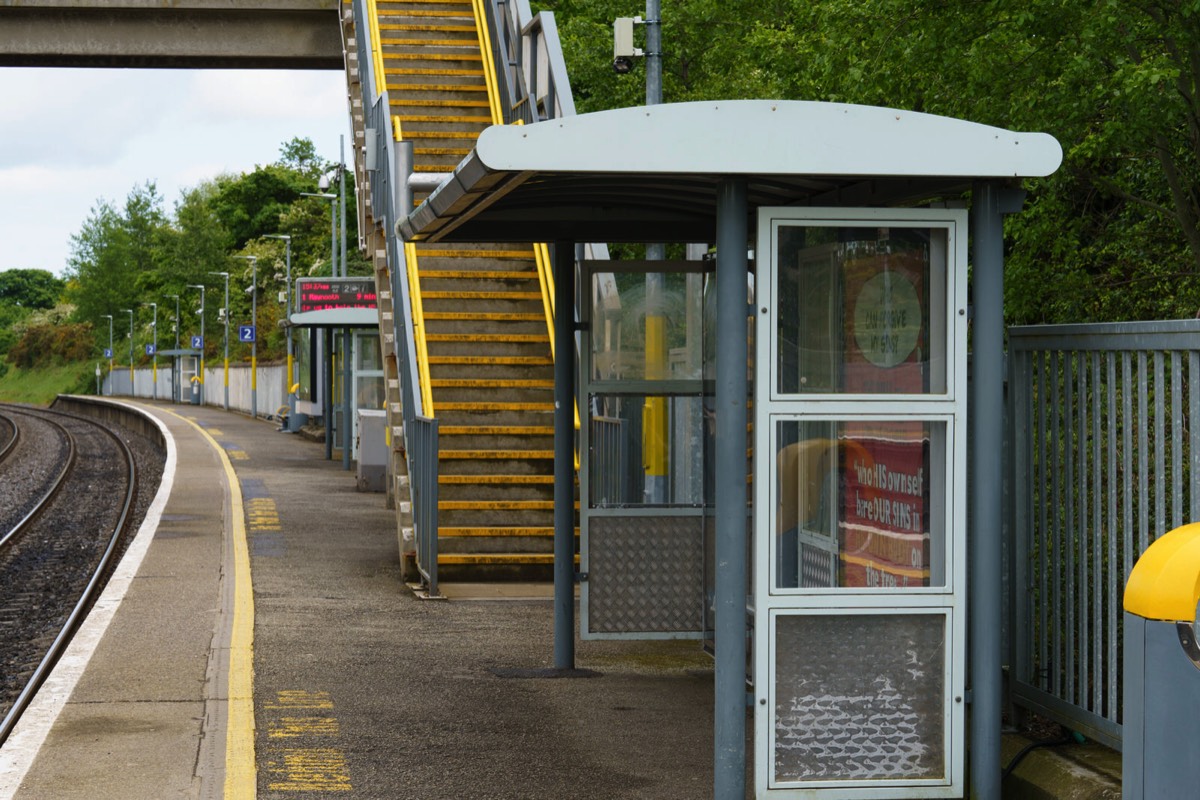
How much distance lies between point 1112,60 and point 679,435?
3.29 m

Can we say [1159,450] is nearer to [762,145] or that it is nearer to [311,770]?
[762,145]

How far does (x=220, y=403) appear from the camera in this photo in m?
70.9

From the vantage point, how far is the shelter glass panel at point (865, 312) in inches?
227

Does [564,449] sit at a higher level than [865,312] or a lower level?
Result: lower

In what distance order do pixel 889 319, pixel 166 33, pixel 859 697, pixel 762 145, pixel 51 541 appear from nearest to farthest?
pixel 762 145
pixel 859 697
pixel 889 319
pixel 51 541
pixel 166 33

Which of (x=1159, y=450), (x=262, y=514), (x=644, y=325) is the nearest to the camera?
(x=1159, y=450)

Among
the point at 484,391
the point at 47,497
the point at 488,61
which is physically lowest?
the point at 47,497

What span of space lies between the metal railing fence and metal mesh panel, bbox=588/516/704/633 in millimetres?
2540

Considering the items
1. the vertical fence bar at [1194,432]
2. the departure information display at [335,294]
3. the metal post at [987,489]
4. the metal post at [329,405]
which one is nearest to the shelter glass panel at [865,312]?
the metal post at [987,489]

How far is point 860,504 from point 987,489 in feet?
1.74

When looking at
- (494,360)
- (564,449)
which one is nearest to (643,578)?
(564,449)

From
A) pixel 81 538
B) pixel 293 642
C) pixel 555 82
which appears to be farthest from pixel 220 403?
pixel 293 642

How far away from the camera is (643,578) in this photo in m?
8.55

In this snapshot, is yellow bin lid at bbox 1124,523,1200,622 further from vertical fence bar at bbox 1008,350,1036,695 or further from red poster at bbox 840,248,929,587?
vertical fence bar at bbox 1008,350,1036,695
